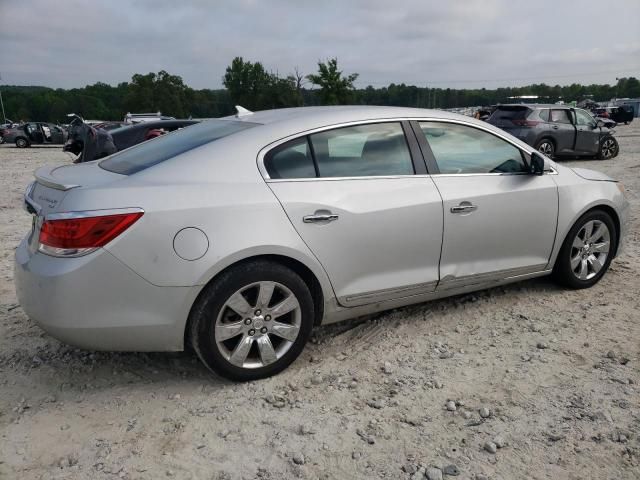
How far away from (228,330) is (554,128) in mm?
13409

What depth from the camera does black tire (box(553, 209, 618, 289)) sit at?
13.8 feet

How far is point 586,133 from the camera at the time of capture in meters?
14.8

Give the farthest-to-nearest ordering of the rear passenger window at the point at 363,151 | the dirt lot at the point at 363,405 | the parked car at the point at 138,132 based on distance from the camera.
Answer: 1. the parked car at the point at 138,132
2. the rear passenger window at the point at 363,151
3. the dirt lot at the point at 363,405

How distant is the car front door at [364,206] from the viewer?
3.06 m

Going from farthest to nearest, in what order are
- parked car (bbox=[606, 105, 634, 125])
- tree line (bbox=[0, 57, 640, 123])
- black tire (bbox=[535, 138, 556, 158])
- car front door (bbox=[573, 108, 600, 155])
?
tree line (bbox=[0, 57, 640, 123]) < parked car (bbox=[606, 105, 634, 125]) < car front door (bbox=[573, 108, 600, 155]) < black tire (bbox=[535, 138, 556, 158])

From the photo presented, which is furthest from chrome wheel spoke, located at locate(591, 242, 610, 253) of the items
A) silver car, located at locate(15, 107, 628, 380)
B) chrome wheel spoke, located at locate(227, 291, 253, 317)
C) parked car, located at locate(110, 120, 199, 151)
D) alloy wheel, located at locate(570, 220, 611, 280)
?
parked car, located at locate(110, 120, 199, 151)

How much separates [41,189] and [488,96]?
329ft

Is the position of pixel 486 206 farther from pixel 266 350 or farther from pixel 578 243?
pixel 266 350

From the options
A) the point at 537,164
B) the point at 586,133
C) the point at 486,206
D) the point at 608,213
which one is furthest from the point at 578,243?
the point at 586,133

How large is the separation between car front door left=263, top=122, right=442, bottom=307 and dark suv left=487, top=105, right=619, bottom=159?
10986 millimetres

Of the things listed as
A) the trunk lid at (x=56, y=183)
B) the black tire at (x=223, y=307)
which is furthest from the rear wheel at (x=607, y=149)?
the trunk lid at (x=56, y=183)

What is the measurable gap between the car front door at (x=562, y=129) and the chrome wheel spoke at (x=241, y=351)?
43.2 feet

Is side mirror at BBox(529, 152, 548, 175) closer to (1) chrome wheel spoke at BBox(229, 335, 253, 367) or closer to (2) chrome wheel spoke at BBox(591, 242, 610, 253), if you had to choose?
(2) chrome wheel spoke at BBox(591, 242, 610, 253)

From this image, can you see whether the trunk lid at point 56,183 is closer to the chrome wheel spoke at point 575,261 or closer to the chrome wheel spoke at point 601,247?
the chrome wheel spoke at point 575,261
